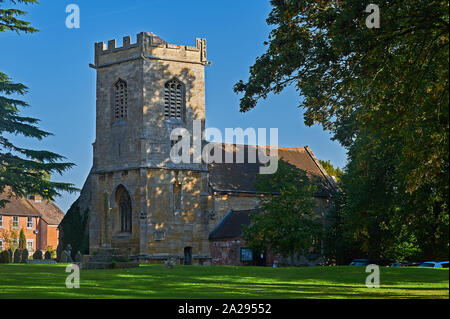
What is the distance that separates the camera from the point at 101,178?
2135 inches

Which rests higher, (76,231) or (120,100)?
(120,100)

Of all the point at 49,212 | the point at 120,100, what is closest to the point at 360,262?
the point at 120,100

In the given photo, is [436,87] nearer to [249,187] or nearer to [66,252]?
[66,252]

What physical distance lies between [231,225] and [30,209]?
3737 centimetres

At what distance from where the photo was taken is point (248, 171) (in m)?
58.5

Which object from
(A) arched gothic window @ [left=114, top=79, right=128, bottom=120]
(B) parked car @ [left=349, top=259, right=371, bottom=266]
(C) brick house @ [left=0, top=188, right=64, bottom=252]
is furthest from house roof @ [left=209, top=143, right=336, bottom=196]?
(C) brick house @ [left=0, top=188, right=64, bottom=252]

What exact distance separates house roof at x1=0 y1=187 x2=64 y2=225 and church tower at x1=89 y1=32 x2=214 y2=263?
1057 inches

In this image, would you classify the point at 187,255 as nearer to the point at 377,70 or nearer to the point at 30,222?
the point at 30,222

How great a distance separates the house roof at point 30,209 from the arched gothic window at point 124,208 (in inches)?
1074

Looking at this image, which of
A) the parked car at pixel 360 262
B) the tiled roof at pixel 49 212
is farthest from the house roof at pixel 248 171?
the tiled roof at pixel 49 212

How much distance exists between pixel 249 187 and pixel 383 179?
26.1 metres

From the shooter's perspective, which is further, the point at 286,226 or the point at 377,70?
the point at 286,226
